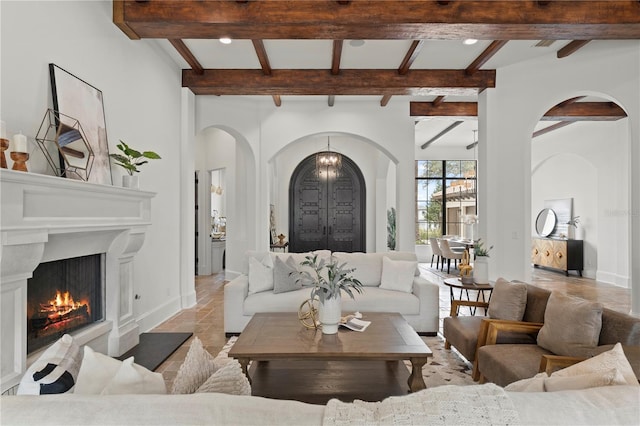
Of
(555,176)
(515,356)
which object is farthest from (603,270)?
(515,356)

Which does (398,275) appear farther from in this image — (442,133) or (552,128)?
(552,128)

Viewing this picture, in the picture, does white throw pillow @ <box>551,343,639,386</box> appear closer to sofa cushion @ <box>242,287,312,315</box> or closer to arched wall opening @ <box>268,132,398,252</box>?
sofa cushion @ <box>242,287,312,315</box>

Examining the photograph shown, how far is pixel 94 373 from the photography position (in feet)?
3.65

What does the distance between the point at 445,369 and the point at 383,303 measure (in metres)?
0.98

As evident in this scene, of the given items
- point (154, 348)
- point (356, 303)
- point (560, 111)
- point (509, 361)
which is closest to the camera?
point (509, 361)

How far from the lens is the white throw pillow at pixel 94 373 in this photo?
3.55ft

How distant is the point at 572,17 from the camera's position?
3.53 meters

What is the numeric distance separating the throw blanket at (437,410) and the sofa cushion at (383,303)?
10.0 feet

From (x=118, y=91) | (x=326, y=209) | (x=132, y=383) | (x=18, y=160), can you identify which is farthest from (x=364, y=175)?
(x=132, y=383)

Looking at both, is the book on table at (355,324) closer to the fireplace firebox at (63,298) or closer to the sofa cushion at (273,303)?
the sofa cushion at (273,303)

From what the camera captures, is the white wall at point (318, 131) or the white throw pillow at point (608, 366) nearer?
the white throw pillow at point (608, 366)

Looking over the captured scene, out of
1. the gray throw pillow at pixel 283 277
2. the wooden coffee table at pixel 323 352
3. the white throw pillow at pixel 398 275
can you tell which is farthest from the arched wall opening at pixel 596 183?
the wooden coffee table at pixel 323 352

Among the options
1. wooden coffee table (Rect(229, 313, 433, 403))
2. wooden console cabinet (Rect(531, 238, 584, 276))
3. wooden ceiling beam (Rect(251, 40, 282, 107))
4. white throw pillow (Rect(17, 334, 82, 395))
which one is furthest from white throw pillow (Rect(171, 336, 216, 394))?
wooden console cabinet (Rect(531, 238, 584, 276))

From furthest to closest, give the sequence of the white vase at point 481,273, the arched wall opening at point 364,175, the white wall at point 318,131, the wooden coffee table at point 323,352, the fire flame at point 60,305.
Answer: the arched wall opening at point 364,175 < the white wall at point 318,131 < the white vase at point 481,273 < the fire flame at point 60,305 < the wooden coffee table at point 323,352
